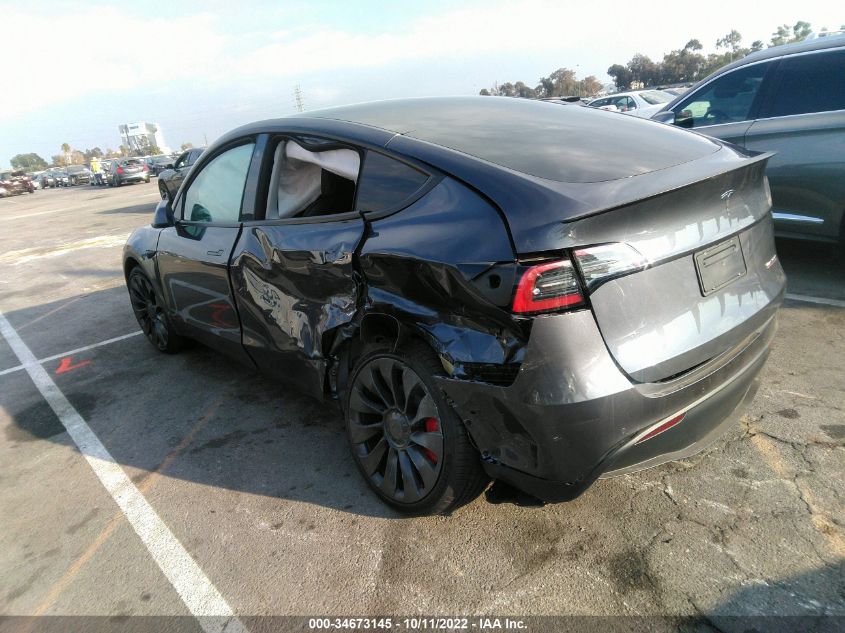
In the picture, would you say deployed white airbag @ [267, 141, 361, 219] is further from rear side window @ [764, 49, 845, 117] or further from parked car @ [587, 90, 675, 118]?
parked car @ [587, 90, 675, 118]

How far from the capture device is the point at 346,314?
2.69 meters

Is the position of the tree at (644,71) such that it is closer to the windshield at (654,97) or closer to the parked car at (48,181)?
the windshield at (654,97)

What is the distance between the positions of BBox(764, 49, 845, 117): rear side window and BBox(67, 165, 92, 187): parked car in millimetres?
53321

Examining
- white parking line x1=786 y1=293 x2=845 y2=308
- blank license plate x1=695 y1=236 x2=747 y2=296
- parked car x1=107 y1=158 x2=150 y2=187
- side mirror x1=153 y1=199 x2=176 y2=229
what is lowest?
white parking line x1=786 y1=293 x2=845 y2=308

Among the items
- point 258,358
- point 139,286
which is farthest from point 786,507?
point 139,286

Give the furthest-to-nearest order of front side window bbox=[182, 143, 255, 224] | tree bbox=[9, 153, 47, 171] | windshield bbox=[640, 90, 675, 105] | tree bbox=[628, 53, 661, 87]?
1. tree bbox=[9, 153, 47, 171]
2. tree bbox=[628, 53, 661, 87]
3. windshield bbox=[640, 90, 675, 105]
4. front side window bbox=[182, 143, 255, 224]

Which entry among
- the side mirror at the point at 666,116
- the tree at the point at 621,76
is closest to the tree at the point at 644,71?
the tree at the point at 621,76

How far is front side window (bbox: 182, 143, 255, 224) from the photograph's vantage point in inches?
136

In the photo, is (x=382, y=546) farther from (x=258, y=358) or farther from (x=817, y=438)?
(x=817, y=438)

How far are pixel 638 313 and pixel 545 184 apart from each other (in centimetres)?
55

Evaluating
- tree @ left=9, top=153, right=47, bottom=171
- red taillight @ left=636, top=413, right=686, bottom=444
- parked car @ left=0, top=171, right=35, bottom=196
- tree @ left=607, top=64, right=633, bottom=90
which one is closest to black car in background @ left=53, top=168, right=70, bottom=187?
parked car @ left=0, top=171, right=35, bottom=196

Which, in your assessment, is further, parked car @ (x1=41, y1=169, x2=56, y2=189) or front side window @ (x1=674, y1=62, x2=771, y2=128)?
parked car @ (x1=41, y1=169, x2=56, y2=189)

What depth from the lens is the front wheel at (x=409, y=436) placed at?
7.58ft

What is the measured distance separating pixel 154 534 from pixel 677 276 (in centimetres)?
252
